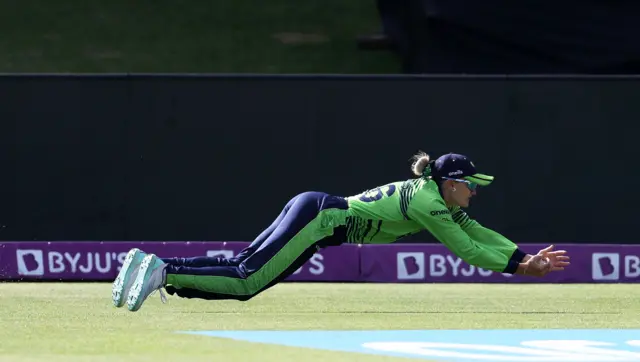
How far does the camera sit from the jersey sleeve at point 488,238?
9.23 meters

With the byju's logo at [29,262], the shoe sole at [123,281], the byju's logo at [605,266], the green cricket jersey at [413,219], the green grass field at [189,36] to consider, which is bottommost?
the byju's logo at [605,266]

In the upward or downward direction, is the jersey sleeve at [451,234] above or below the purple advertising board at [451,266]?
above

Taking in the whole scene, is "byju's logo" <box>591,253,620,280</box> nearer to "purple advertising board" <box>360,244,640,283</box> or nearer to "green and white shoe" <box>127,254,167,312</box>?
"purple advertising board" <box>360,244,640,283</box>

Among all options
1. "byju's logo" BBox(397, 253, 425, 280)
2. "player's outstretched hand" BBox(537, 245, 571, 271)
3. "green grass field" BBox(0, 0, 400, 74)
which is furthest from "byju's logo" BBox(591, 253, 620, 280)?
"green grass field" BBox(0, 0, 400, 74)

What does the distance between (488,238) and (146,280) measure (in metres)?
2.50

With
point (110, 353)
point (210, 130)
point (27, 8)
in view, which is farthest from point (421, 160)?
point (27, 8)

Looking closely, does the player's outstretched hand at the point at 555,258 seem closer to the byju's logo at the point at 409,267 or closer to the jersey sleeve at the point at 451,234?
the jersey sleeve at the point at 451,234

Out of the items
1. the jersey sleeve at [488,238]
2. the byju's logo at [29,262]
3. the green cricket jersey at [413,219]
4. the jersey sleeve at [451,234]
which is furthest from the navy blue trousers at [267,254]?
the byju's logo at [29,262]

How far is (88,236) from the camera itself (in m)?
14.5

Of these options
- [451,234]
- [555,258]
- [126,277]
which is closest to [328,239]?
[451,234]

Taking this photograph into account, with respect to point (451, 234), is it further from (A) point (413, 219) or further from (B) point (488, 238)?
(B) point (488, 238)

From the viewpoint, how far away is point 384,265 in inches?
Answer: 534

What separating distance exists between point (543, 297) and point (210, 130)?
4.45 m

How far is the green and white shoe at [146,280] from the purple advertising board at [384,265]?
4955mm
